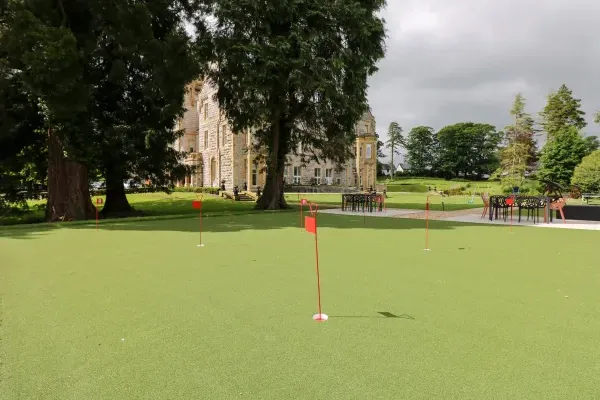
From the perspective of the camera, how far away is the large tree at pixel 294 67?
739 inches

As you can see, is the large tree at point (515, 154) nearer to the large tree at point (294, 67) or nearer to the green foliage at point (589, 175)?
the green foliage at point (589, 175)

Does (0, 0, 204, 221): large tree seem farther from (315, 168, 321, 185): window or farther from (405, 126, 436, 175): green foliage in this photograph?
(405, 126, 436, 175): green foliage

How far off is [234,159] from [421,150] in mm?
58503

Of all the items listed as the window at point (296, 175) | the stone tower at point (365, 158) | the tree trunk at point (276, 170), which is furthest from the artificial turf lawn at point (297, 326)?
the stone tower at point (365, 158)

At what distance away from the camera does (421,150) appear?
91875mm

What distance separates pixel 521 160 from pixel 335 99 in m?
25.5

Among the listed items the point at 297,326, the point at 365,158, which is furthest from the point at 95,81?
the point at 365,158

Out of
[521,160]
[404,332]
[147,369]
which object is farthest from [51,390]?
[521,160]

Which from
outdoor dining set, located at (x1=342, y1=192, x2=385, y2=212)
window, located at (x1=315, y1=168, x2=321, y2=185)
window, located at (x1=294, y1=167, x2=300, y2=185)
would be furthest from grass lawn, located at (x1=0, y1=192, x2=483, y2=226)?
window, located at (x1=315, y1=168, x2=321, y2=185)

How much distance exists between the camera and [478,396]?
2664mm

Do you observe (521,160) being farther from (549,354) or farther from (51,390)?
(51,390)

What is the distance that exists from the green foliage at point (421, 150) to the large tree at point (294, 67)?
72.2m

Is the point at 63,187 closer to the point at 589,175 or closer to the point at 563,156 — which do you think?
the point at 589,175

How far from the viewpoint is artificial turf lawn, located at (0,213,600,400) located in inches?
112
